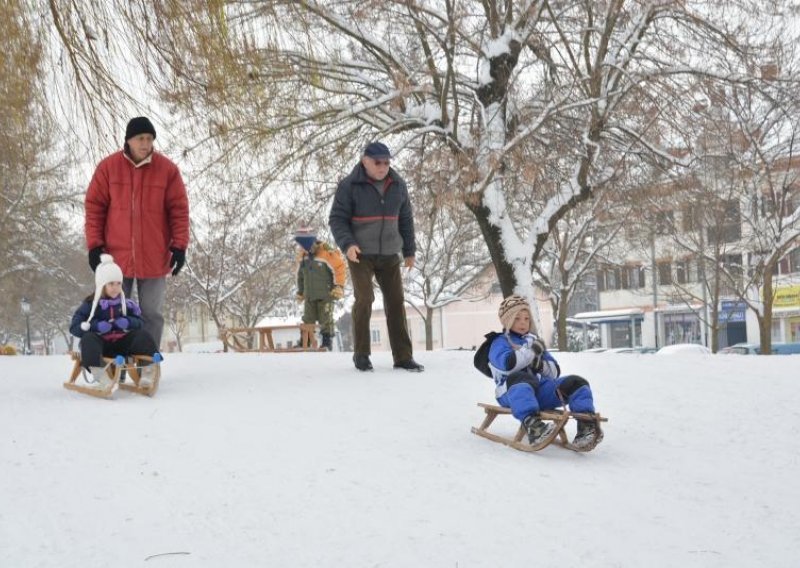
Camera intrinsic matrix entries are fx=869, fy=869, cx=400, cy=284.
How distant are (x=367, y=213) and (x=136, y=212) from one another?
2019mm

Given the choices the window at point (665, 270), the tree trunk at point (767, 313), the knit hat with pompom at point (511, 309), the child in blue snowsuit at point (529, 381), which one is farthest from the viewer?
the window at point (665, 270)

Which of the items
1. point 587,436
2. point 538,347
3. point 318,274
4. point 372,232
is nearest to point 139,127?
point 372,232

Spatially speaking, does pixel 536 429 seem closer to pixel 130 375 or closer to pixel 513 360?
pixel 513 360

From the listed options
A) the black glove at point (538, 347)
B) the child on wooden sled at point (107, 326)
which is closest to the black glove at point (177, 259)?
the child on wooden sled at point (107, 326)

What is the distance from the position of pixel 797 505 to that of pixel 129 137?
4.93m

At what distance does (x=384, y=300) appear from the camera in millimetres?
8070

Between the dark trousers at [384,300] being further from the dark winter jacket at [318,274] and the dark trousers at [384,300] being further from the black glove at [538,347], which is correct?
the dark winter jacket at [318,274]

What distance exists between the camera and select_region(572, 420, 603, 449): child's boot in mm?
4918

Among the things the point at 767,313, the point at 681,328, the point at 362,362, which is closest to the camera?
the point at 362,362

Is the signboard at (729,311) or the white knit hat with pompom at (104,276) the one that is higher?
the white knit hat with pompom at (104,276)

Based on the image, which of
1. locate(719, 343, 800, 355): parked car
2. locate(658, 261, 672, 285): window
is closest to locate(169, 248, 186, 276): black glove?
locate(658, 261, 672, 285): window

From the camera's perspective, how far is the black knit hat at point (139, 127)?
242 inches

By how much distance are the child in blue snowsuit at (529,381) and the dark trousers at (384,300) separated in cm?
252

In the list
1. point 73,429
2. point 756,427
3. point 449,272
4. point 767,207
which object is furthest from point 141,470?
point 449,272
